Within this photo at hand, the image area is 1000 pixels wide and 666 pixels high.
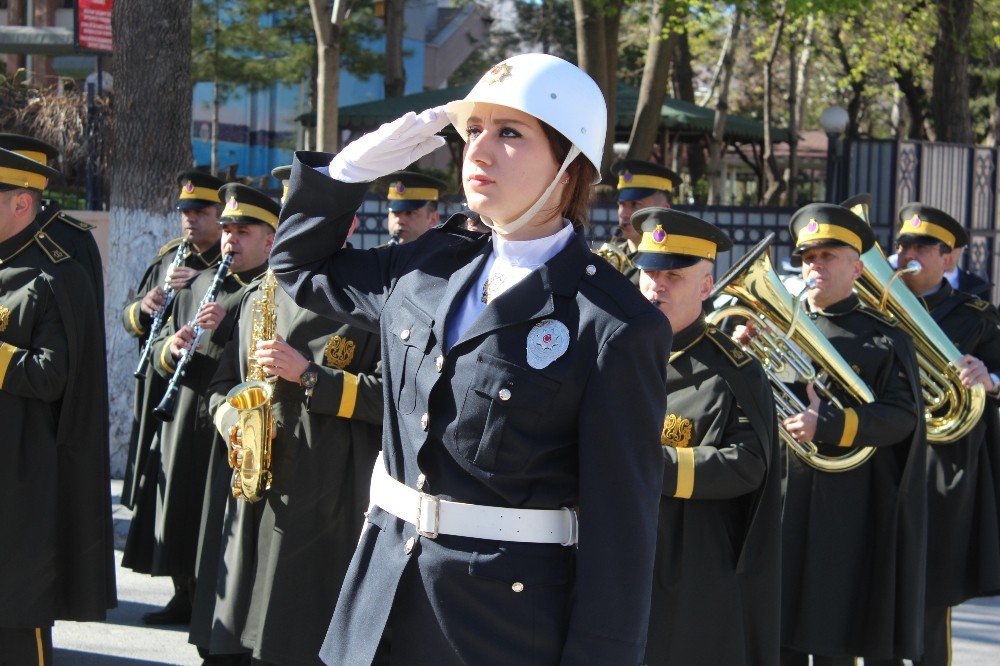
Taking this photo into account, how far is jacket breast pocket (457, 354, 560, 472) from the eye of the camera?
2.72m

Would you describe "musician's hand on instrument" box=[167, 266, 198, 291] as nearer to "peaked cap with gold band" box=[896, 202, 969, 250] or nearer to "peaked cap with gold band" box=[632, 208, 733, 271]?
"peaked cap with gold band" box=[632, 208, 733, 271]

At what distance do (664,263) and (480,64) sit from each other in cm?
3368

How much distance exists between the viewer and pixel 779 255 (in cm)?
1555

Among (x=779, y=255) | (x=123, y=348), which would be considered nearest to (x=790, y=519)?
(x=123, y=348)

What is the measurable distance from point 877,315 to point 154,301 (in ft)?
12.7

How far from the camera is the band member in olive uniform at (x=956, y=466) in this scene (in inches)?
243

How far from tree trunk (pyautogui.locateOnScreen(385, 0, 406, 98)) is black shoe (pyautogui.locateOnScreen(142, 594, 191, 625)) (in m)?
18.1

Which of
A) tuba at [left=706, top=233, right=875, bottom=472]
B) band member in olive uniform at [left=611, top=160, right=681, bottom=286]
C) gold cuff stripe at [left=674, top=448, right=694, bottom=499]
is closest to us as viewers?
gold cuff stripe at [left=674, top=448, right=694, bottom=499]

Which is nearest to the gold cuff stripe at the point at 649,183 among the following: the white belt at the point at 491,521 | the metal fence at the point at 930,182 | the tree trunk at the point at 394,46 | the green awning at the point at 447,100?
the white belt at the point at 491,521

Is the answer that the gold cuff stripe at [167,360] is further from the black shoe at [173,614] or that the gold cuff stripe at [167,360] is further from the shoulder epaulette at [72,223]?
the black shoe at [173,614]

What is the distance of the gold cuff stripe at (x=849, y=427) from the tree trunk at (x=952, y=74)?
14955 millimetres

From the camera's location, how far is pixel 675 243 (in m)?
4.52

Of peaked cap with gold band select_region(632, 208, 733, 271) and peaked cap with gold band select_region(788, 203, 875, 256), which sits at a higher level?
peaked cap with gold band select_region(788, 203, 875, 256)

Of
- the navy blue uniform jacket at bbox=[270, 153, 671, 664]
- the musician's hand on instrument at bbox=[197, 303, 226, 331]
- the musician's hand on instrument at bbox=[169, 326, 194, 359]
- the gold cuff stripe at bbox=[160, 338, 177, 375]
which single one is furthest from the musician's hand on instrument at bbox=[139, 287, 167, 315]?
the navy blue uniform jacket at bbox=[270, 153, 671, 664]
